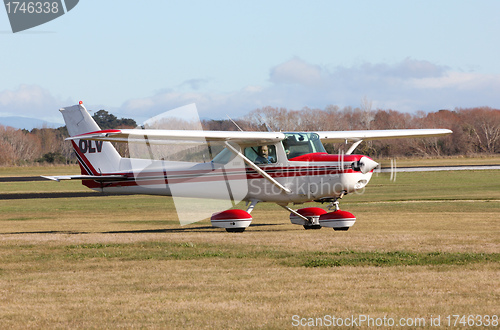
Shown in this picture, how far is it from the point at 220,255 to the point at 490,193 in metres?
23.0

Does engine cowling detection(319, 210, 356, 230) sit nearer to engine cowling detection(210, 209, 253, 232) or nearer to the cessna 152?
the cessna 152

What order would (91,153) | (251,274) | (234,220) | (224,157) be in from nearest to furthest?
(251,274) → (234,220) → (224,157) → (91,153)

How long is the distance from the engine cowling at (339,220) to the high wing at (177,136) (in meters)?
2.42

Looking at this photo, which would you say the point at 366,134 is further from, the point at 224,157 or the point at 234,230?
the point at 234,230

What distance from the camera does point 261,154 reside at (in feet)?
57.2

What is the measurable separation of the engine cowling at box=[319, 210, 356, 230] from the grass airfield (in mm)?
499

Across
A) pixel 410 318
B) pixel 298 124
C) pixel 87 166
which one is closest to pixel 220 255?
pixel 410 318

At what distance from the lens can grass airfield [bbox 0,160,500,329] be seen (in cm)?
765

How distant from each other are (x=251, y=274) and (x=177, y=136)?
6.58m

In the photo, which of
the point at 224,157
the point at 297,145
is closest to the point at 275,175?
the point at 297,145

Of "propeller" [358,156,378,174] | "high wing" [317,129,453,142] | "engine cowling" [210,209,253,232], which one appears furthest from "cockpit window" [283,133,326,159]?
"engine cowling" [210,209,253,232]

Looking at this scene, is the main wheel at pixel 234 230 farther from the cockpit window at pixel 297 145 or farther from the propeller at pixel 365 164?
the propeller at pixel 365 164

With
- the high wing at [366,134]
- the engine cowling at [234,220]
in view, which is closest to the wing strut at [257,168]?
the engine cowling at [234,220]

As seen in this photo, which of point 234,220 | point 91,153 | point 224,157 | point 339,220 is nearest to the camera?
point 339,220
